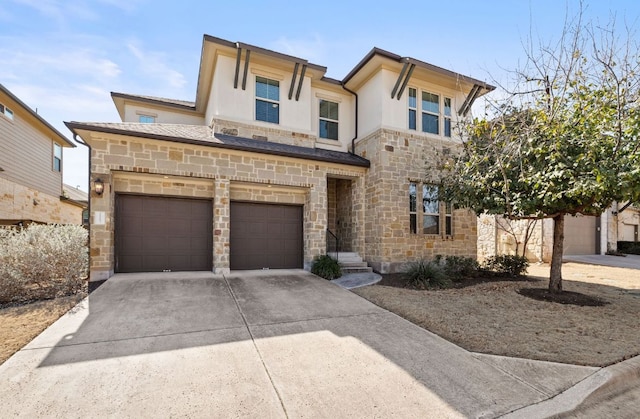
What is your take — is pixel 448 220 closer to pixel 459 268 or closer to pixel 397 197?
pixel 459 268

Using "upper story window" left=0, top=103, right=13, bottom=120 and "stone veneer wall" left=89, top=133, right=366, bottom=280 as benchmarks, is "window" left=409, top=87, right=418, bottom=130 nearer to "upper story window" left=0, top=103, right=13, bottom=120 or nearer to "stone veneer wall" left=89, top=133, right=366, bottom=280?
"stone veneer wall" left=89, top=133, right=366, bottom=280

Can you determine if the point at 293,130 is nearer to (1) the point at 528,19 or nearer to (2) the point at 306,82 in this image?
(2) the point at 306,82

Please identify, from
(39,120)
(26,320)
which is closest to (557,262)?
(26,320)

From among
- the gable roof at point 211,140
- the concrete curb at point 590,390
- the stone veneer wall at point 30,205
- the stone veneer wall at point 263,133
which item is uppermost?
the stone veneer wall at point 263,133

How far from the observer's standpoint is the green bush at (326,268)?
8.83 meters

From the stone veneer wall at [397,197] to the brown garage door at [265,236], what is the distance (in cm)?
264

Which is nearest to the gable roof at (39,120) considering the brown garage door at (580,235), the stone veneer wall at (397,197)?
the stone veneer wall at (397,197)

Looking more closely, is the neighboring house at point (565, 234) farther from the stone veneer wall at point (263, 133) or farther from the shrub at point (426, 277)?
the stone veneer wall at point (263, 133)

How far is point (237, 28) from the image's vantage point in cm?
945

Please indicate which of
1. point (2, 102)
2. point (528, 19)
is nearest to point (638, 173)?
point (528, 19)

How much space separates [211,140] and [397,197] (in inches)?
246

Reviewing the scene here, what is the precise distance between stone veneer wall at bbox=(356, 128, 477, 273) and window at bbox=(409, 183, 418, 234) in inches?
10.1

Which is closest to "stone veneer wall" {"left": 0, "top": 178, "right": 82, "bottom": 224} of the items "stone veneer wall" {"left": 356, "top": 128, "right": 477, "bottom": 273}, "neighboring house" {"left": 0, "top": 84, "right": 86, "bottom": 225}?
"neighboring house" {"left": 0, "top": 84, "right": 86, "bottom": 225}

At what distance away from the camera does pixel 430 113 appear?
1143 cm
